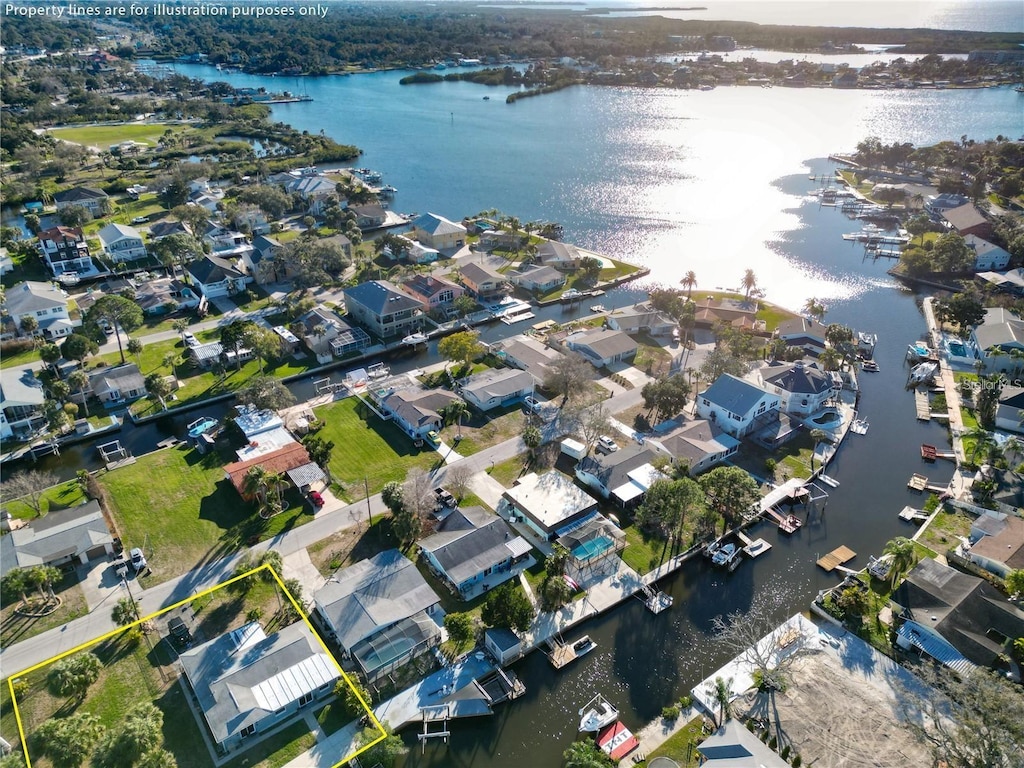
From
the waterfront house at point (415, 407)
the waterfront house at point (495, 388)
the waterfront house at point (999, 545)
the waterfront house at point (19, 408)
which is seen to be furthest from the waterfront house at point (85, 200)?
the waterfront house at point (999, 545)

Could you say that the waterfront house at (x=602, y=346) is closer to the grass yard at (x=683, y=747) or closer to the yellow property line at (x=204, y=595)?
the yellow property line at (x=204, y=595)

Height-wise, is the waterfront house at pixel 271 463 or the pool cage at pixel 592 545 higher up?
the waterfront house at pixel 271 463

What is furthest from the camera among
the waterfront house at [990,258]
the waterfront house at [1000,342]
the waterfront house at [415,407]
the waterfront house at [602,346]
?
the waterfront house at [990,258]

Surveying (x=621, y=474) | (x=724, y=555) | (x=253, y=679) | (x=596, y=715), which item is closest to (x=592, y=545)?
(x=621, y=474)

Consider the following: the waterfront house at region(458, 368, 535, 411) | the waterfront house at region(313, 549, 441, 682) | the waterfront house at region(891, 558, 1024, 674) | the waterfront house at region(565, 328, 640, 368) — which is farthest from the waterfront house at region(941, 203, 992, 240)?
the waterfront house at region(313, 549, 441, 682)

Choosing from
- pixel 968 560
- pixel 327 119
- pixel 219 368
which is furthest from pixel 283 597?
pixel 327 119

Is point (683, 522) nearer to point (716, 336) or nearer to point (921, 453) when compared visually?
point (921, 453)
